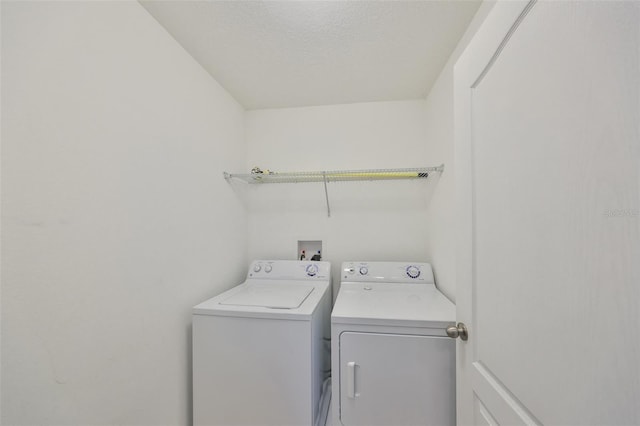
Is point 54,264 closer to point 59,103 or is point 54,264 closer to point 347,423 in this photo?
point 59,103

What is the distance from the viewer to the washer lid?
145cm

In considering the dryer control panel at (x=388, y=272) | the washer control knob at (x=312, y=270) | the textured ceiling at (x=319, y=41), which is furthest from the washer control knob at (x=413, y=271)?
the textured ceiling at (x=319, y=41)

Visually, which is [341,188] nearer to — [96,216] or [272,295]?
[272,295]

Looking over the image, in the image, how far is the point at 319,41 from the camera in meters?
1.41

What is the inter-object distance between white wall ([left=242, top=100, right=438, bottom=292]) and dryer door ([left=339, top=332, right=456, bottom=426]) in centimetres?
95

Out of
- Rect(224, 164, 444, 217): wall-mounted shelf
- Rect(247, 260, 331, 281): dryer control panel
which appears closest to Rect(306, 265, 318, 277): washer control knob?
Rect(247, 260, 331, 281): dryer control panel

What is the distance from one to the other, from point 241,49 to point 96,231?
1.32 m

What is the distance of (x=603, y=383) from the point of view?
0.44 meters

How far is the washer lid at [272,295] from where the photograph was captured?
1.45 metres

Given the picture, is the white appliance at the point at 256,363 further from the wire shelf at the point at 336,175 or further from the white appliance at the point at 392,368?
the wire shelf at the point at 336,175

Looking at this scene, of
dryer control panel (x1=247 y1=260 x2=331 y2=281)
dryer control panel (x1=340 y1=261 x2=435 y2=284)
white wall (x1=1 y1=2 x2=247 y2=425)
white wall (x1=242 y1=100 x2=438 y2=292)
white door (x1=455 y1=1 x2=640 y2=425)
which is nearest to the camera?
white door (x1=455 y1=1 x2=640 y2=425)

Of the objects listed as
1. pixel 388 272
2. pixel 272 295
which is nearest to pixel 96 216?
pixel 272 295

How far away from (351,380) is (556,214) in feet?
3.91

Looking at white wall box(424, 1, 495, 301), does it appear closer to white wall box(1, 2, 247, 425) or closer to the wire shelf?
the wire shelf
